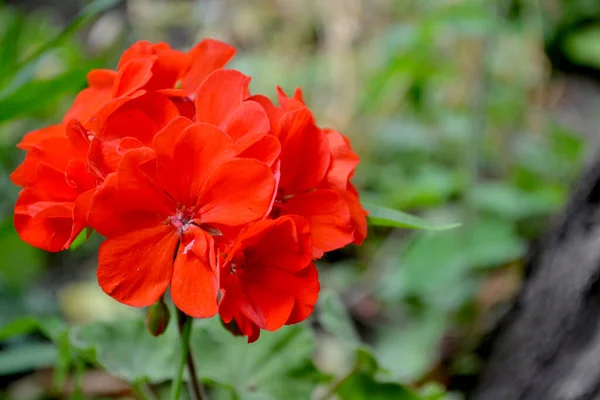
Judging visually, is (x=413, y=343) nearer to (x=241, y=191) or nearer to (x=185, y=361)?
(x=185, y=361)

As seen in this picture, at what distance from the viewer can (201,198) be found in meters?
0.53

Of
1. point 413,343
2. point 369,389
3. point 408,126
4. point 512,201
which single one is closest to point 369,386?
point 369,389

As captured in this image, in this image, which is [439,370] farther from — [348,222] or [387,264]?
[348,222]

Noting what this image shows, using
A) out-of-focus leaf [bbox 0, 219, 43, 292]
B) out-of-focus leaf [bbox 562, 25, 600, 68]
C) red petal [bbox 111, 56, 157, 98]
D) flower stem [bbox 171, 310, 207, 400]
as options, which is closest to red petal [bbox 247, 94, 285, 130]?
red petal [bbox 111, 56, 157, 98]

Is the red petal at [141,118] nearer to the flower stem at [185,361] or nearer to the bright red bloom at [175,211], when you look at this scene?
the bright red bloom at [175,211]

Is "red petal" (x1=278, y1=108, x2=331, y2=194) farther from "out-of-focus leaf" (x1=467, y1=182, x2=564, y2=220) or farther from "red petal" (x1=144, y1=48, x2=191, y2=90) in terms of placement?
"out-of-focus leaf" (x1=467, y1=182, x2=564, y2=220)

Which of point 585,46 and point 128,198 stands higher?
point 128,198

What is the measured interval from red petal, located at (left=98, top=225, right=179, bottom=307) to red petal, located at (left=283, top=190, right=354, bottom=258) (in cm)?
11

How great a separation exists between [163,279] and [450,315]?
1.13 m

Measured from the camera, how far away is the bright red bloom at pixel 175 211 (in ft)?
1.62

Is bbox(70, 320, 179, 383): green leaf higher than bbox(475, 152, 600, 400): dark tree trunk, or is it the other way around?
bbox(70, 320, 179, 383): green leaf

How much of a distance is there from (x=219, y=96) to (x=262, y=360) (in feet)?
1.51

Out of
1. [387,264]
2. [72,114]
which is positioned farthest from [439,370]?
[72,114]

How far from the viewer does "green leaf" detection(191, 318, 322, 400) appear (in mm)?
833
